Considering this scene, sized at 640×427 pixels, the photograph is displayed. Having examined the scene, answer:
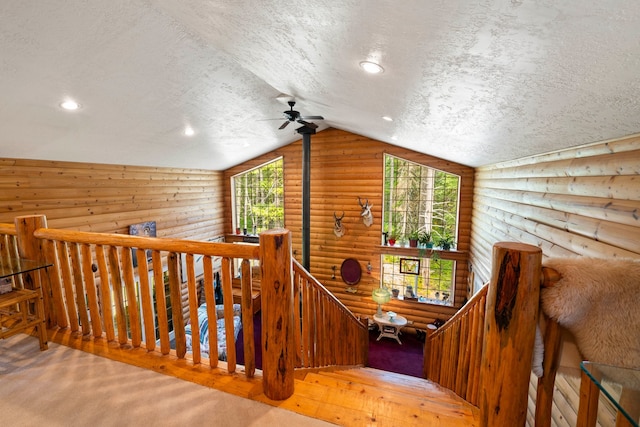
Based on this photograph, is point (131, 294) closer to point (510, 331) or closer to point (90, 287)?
point (90, 287)

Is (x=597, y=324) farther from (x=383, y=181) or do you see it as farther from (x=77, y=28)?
(x=383, y=181)

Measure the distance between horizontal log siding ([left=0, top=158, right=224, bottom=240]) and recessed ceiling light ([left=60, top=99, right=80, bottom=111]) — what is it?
56.7 inches

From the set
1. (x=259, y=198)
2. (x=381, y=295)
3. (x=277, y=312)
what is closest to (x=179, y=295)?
(x=277, y=312)

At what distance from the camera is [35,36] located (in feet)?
6.75

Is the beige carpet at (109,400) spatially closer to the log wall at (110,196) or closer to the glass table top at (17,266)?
the glass table top at (17,266)

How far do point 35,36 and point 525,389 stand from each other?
355 centimetres

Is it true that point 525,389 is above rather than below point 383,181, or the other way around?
below

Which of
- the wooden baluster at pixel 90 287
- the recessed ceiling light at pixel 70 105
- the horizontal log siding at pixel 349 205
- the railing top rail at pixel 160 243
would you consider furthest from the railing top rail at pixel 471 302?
the recessed ceiling light at pixel 70 105

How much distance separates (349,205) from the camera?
6762mm

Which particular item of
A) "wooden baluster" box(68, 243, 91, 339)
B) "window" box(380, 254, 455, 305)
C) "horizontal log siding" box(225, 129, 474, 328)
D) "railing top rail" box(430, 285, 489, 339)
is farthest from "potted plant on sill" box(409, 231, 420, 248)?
"wooden baluster" box(68, 243, 91, 339)

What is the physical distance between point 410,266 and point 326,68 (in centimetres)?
521

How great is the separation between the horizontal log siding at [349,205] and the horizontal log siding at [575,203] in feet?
10.1

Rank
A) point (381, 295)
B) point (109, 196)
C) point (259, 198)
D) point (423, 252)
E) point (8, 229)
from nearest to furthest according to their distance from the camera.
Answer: point (8, 229)
point (109, 196)
point (381, 295)
point (423, 252)
point (259, 198)

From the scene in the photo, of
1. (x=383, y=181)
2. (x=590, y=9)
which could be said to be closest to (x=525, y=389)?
(x=590, y=9)
